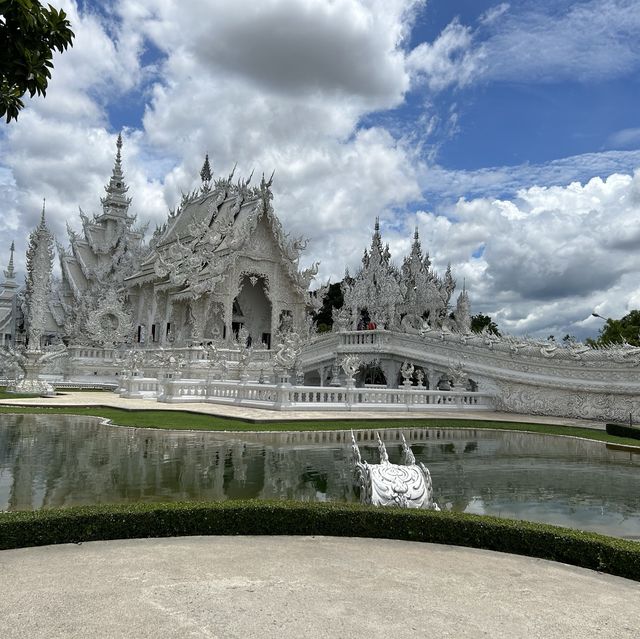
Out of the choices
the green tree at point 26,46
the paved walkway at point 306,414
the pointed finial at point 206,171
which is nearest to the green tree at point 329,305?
the pointed finial at point 206,171

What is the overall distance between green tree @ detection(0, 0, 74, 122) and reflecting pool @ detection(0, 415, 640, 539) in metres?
4.15

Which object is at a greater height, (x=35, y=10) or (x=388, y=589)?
(x=35, y=10)

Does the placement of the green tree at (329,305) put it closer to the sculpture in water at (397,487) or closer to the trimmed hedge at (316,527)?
the sculpture in water at (397,487)

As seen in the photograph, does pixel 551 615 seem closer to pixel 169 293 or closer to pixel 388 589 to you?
pixel 388 589

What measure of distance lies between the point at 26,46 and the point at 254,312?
30.8 meters

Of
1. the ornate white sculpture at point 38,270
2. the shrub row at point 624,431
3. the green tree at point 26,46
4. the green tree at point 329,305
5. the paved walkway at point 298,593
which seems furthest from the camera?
the green tree at point 329,305

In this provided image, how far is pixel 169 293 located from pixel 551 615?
29.6 m

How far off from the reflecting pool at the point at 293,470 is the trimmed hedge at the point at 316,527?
50.4 inches

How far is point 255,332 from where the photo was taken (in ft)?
113

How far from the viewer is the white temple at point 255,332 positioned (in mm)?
19641

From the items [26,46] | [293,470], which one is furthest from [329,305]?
[26,46]

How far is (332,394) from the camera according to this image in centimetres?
1847

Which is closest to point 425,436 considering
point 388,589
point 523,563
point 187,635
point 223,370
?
point 523,563

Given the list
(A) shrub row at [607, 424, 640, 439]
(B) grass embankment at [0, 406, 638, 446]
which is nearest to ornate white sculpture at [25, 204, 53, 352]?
(B) grass embankment at [0, 406, 638, 446]
